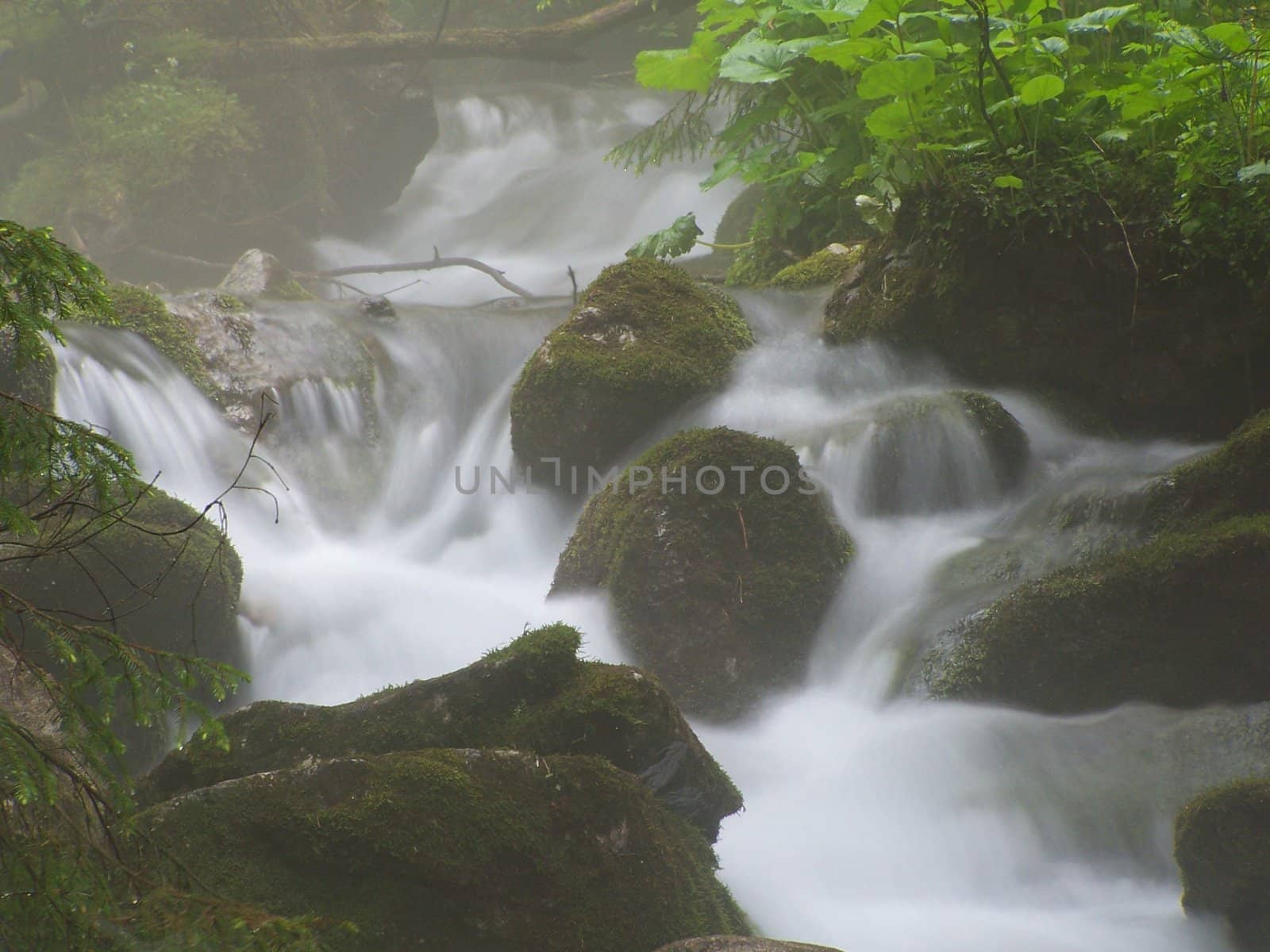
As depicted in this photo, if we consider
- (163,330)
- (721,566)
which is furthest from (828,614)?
(163,330)

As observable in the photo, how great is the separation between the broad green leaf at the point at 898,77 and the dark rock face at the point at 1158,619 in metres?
2.38

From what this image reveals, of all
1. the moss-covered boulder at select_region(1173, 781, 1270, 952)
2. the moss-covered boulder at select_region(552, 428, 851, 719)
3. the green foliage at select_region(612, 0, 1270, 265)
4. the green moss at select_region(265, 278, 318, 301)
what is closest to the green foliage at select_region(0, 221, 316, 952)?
the moss-covered boulder at select_region(1173, 781, 1270, 952)

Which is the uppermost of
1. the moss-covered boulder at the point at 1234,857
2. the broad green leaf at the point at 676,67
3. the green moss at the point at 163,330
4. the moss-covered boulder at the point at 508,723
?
the broad green leaf at the point at 676,67

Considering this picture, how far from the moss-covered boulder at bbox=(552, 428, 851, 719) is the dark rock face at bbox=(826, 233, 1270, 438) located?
64.2 inches

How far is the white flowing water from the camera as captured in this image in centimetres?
386

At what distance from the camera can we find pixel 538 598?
630 cm

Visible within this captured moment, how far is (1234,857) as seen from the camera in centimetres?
338

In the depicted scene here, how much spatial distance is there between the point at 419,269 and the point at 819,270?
8134 mm

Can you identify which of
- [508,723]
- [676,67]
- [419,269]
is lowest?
[508,723]

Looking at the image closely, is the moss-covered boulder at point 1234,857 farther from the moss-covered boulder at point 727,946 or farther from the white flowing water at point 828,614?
the moss-covered boulder at point 727,946

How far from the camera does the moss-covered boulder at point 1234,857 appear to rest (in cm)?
334

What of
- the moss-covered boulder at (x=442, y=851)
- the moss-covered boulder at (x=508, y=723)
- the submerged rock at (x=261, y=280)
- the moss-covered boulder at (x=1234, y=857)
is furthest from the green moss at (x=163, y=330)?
the moss-covered boulder at (x=1234, y=857)

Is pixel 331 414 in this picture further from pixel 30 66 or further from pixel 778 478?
pixel 30 66

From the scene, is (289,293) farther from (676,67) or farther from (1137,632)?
(1137,632)
